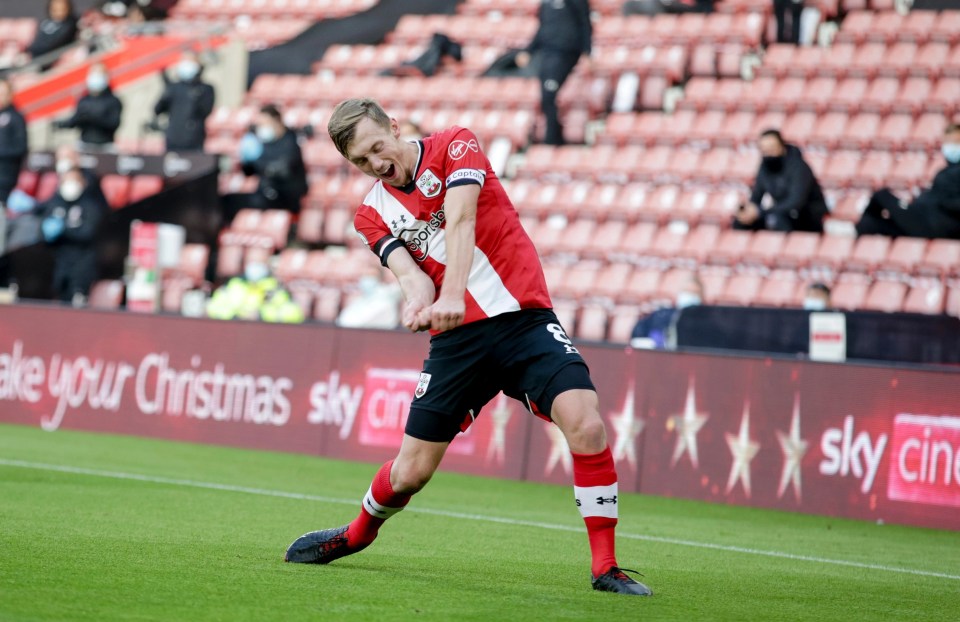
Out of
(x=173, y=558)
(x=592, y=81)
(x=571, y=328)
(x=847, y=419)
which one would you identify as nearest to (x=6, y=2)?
(x=592, y=81)

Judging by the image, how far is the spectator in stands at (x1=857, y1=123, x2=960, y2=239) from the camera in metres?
13.4

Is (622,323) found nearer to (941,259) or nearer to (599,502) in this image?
(941,259)

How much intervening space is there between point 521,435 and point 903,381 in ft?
10.3

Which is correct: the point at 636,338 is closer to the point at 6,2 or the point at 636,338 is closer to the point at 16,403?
the point at 16,403

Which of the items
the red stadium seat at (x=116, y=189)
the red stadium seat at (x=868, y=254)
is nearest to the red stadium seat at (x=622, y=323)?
the red stadium seat at (x=868, y=254)

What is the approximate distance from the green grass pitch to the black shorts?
25.7 inches

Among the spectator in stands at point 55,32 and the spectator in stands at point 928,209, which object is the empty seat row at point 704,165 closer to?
the spectator in stands at point 928,209

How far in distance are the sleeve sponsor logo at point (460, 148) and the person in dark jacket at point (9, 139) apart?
1419 centimetres

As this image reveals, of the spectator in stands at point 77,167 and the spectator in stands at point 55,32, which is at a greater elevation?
the spectator in stands at point 55,32

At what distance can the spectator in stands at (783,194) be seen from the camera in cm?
1395

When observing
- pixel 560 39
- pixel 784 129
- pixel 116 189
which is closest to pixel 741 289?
pixel 784 129

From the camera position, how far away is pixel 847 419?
10422 mm

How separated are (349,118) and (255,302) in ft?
35.3

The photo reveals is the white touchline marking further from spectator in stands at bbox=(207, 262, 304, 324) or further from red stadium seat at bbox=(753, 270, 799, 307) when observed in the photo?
red stadium seat at bbox=(753, 270, 799, 307)
